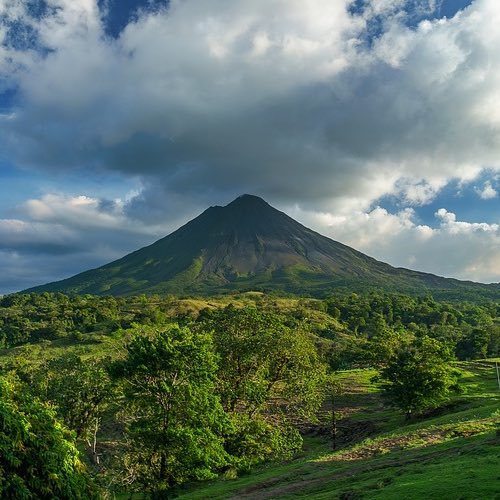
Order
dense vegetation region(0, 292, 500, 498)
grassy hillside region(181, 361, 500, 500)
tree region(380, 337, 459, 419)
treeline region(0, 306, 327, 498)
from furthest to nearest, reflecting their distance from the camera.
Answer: tree region(380, 337, 459, 419), dense vegetation region(0, 292, 500, 498), treeline region(0, 306, 327, 498), grassy hillside region(181, 361, 500, 500)

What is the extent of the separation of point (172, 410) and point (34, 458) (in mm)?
14151

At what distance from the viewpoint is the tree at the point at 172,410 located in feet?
82.2

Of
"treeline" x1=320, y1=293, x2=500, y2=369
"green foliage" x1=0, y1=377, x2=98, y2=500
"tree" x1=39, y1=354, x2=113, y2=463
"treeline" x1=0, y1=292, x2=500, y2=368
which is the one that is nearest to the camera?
"green foliage" x1=0, y1=377, x2=98, y2=500

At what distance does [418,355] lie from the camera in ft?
159

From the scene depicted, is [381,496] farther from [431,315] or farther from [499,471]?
[431,315]

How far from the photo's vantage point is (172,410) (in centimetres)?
2644

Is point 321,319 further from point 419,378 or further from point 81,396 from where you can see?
point 81,396

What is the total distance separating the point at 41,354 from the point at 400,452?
88926 millimetres

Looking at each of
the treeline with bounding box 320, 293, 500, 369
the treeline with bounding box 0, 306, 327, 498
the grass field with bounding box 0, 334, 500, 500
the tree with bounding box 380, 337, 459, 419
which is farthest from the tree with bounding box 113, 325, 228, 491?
the treeline with bounding box 320, 293, 500, 369

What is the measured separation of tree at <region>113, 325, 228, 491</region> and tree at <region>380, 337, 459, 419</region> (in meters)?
25.4

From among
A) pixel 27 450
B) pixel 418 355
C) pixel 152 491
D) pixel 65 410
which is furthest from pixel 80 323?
pixel 27 450

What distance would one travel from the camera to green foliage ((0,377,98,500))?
39.6 feet

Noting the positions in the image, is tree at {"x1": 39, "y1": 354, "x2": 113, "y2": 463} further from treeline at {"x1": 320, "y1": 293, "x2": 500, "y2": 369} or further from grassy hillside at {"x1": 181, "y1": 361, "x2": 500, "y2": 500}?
treeline at {"x1": 320, "y1": 293, "x2": 500, "y2": 369}

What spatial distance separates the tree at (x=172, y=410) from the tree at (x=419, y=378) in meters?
25.4
